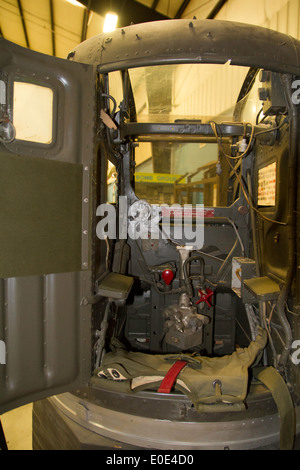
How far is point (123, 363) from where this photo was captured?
1.88m

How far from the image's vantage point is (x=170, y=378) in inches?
67.5

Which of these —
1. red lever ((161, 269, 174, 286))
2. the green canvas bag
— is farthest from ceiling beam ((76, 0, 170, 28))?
the green canvas bag

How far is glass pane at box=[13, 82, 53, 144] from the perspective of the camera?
1.54 meters

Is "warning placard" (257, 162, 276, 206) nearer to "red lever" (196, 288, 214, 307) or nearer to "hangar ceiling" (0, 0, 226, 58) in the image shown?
"red lever" (196, 288, 214, 307)

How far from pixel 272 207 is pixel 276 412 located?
1.52 m

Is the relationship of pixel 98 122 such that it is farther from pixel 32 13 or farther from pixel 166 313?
pixel 32 13

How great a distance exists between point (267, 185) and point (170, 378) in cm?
180

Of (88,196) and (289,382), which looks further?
(289,382)

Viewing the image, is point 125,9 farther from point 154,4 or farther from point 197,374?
point 197,374

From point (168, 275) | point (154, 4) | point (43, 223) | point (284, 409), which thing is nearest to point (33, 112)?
point (43, 223)

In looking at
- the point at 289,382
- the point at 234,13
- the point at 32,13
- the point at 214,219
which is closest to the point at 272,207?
the point at 214,219

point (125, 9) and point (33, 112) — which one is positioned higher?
point (125, 9)

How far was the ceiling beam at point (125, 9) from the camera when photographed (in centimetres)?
484

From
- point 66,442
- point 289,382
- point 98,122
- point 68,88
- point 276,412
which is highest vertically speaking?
point 68,88
